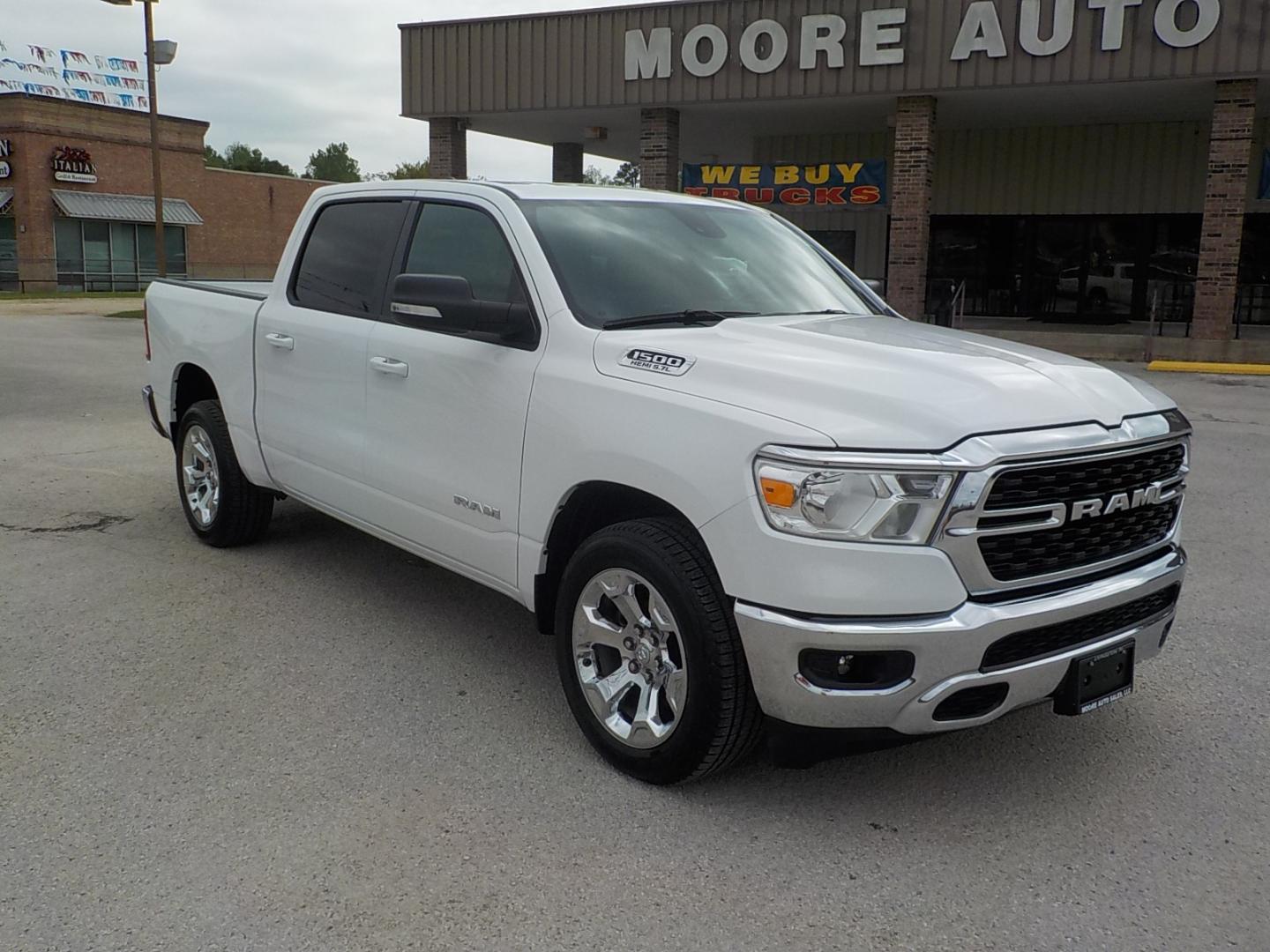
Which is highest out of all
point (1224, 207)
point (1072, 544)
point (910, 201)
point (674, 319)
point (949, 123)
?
point (949, 123)

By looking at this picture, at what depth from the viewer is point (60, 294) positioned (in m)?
40.0

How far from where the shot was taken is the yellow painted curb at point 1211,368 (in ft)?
55.8

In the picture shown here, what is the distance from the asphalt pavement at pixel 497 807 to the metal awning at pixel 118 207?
39.2 meters

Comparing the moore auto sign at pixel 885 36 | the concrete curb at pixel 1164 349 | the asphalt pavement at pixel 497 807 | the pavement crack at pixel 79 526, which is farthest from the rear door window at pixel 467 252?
the moore auto sign at pixel 885 36

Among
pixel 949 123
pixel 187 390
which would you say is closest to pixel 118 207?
pixel 949 123

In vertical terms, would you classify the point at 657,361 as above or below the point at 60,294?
above

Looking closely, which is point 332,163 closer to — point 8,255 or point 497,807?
point 8,255

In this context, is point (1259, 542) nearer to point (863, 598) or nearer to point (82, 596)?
point (863, 598)

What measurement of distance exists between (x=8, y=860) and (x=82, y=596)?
8.28 feet

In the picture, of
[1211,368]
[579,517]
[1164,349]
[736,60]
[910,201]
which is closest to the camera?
[579,517]

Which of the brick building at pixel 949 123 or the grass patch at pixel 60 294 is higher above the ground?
the brick building at pixel 949 123

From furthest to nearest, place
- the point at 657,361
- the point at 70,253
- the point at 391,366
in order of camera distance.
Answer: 1. the point at 70,253
2. the point at 391,366
3. the point at 657,361

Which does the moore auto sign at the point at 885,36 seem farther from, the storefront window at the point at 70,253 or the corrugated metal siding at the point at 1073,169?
the storefront window at the point at 70,253

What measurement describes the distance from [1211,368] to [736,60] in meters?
9.09
